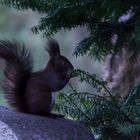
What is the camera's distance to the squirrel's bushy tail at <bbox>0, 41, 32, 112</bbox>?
9.97 ft

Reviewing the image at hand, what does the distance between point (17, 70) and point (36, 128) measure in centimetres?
35

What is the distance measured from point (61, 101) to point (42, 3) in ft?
1.34

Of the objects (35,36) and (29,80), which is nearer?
(29,80)

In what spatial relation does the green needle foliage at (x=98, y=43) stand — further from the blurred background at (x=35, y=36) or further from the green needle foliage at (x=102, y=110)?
the blurred background at (x=35, y=36)

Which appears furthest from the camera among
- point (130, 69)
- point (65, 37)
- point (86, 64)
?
point (65, 37)

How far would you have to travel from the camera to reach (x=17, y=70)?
3.05 m

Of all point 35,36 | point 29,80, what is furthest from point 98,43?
point 35,36

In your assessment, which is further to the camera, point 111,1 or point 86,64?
point 86,64

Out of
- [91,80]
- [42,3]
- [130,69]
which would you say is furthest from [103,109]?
[130,69]

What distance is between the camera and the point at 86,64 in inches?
363

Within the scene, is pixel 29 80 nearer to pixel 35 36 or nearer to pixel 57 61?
pixel 57 61

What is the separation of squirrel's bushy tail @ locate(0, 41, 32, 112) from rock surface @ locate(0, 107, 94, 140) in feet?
0.20

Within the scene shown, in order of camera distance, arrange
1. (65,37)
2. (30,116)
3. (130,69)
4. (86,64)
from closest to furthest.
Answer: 1. (30,116)
2. (130,69)
3. (86,64)
4. (65,37)

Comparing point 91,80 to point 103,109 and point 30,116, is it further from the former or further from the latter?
point 30,116
